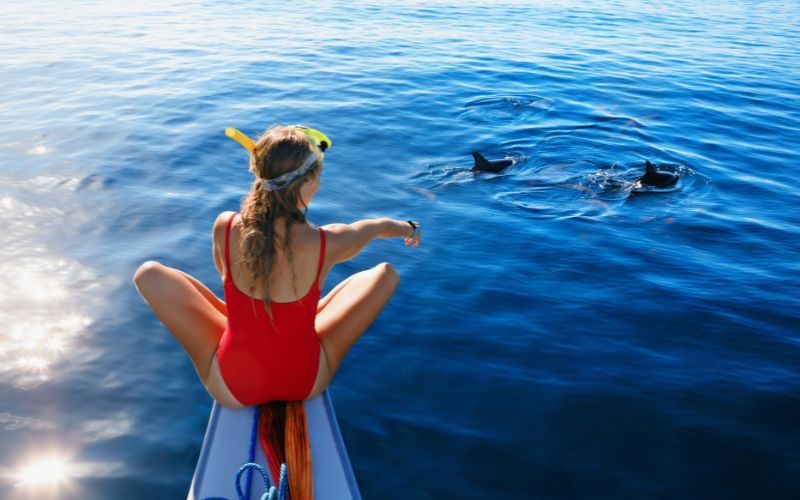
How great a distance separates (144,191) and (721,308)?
7.24m

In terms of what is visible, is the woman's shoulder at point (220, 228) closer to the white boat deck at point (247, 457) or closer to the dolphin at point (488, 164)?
the white boat deck at point (247, 457)

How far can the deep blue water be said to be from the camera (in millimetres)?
4996

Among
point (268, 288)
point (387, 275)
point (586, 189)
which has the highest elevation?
point (268, 288)

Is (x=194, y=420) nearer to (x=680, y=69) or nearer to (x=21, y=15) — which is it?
(x=680, y=69)

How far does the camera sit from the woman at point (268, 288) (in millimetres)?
4125

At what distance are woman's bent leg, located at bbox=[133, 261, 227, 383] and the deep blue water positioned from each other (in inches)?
36.1

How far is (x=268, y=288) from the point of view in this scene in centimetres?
419

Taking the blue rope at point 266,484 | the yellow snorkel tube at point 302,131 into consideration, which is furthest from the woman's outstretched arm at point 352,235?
the blue rope at point 266,484

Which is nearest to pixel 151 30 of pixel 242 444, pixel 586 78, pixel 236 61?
pixel 236 61

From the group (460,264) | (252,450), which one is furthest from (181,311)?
(460,264)

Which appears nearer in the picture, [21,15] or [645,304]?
[645,304]

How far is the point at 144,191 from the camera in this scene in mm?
9555

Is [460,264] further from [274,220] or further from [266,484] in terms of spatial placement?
[266,484]

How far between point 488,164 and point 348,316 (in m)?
6.32
